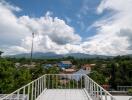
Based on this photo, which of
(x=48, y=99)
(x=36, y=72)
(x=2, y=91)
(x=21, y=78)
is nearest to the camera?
(x=48, y=99)

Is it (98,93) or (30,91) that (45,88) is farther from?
(98,93)

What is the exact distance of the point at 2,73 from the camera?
2352cm

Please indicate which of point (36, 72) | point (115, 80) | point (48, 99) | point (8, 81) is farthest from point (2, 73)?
point (115, 80)

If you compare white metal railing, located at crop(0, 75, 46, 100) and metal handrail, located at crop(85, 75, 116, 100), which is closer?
metal handrail, located at crop(85, 75, 116, 100)

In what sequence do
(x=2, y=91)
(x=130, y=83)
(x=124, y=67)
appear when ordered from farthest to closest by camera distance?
(x=124, y=67) → (x=130, y=83) → (x=2, y=91)

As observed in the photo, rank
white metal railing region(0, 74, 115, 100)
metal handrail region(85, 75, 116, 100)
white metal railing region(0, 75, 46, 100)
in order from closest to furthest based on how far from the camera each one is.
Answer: metal handrail region(85, 75, 116, 100) < white metal railing region(0, 75, 46, 100) < white metal railing region(0, 74, 115, 100)

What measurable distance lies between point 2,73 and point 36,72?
34.9ft

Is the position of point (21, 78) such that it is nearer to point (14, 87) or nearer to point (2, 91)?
point (14, 87)

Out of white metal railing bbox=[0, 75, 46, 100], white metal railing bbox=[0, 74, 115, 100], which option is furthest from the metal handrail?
white metal railing bbox=[0, 75, 46, 100]

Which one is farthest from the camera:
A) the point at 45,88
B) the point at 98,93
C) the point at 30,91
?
the point at 45,88

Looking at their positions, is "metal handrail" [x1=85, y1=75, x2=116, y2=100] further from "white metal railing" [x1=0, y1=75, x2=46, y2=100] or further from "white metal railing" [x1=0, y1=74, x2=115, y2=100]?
"white metal railing" [x1=0, y1=75, x2=46, y2=100]

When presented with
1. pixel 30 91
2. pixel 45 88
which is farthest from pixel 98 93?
pixel 45 88

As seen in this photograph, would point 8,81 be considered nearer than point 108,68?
Yes

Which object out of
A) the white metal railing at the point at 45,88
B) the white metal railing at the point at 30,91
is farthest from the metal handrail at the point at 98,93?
the white metal railing at the point at 30,91
